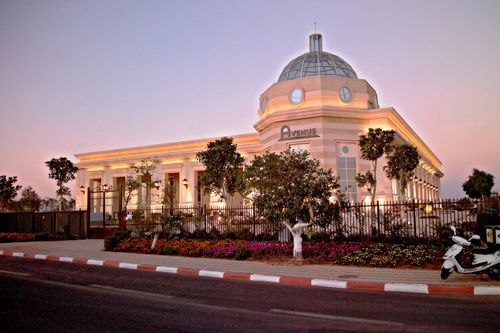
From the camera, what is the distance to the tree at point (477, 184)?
83.8 meters

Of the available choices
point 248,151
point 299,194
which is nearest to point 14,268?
point 299,194

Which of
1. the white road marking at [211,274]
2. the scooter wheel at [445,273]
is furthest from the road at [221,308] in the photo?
the scooter wheel at [445,273]

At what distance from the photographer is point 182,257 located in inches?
656

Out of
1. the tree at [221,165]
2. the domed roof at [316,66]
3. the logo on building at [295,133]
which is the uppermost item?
the domed roof at [316,66]

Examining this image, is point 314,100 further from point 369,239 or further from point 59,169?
point 59,169

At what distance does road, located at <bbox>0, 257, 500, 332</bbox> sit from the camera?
6.18 m

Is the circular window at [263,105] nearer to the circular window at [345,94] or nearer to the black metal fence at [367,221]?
the circular window at [345,94]

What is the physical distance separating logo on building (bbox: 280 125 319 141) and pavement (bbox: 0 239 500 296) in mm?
16768

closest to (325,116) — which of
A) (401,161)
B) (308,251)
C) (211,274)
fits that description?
(401,161)

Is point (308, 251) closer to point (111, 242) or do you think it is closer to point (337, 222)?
point (337, 222)

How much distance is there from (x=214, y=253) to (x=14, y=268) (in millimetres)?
6710

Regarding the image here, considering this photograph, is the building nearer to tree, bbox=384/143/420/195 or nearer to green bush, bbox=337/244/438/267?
tree, bbox=384/143/420/195

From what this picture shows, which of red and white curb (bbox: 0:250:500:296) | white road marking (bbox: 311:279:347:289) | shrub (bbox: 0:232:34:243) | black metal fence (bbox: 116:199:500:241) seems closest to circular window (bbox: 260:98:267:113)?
black metal fence (bbox: 116:199:500:241)

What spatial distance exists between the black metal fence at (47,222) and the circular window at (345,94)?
771 inches
